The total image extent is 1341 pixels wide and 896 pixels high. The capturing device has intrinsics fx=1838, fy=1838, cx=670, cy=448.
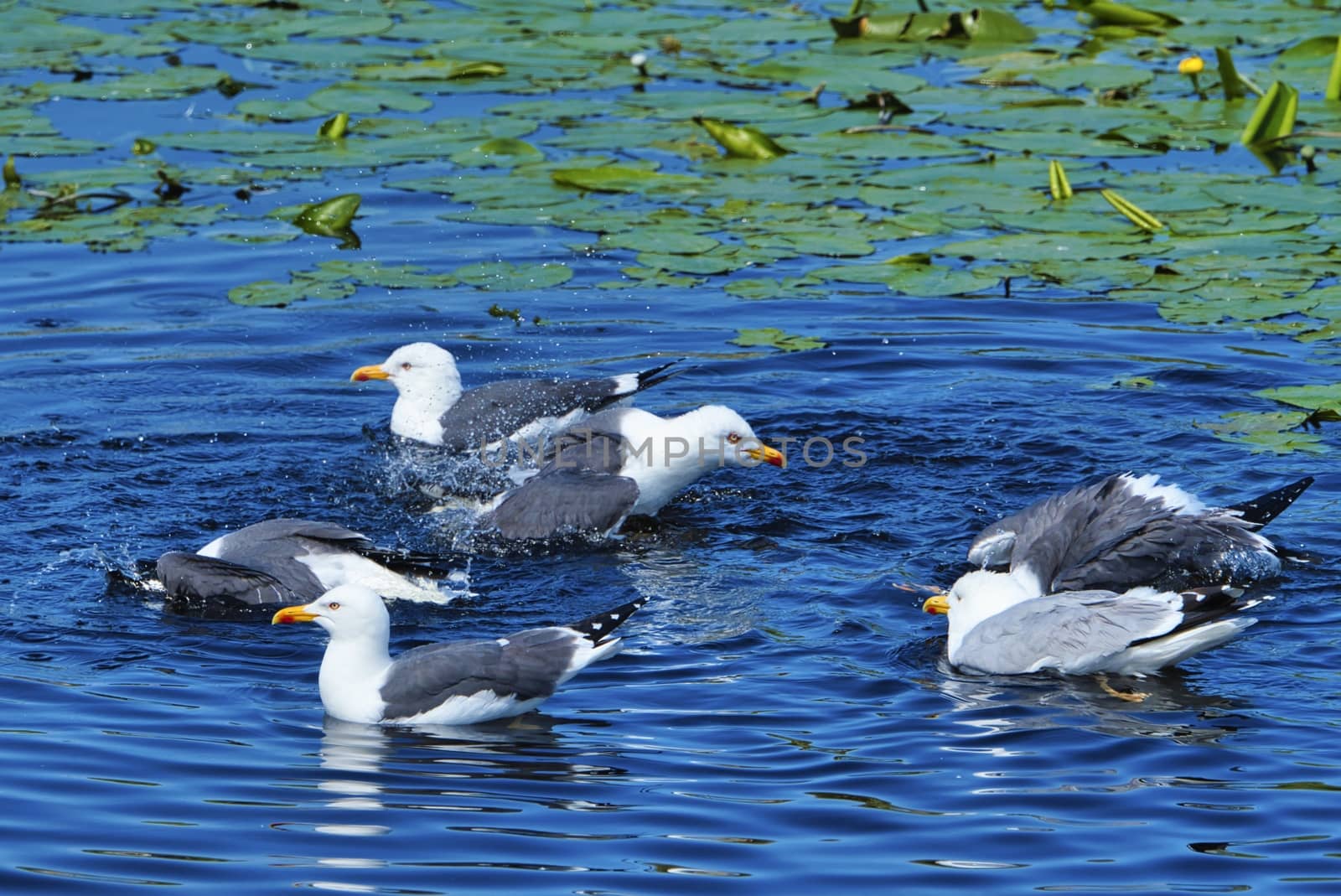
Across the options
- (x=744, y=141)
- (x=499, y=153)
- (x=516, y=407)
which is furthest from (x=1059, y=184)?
(x=516, y=407)

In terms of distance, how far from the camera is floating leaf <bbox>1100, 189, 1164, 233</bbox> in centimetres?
1137

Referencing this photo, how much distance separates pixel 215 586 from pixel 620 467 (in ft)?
7.50

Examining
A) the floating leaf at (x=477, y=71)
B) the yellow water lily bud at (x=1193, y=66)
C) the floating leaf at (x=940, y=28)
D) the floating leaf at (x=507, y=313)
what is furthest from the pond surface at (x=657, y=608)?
the floating leaf at (x=940, y=28)

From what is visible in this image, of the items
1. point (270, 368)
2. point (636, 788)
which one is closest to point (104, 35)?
point (270, 368)

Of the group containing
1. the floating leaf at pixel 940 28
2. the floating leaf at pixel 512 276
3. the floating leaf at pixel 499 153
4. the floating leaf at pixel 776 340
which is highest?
the floating leaf at pixel 940 28

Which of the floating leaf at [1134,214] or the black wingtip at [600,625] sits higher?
the floating leaf at [1134,214]

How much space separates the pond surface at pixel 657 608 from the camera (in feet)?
18.0

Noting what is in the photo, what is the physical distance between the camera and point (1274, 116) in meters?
12.6

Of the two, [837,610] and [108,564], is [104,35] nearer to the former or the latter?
[108,564]

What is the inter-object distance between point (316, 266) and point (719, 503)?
3836mm

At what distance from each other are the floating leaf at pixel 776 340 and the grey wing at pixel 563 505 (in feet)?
6.45

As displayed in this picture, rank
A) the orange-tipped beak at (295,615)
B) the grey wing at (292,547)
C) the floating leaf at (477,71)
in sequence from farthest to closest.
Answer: the floating leaf at (477,71)
the grey wing at (292,547)
the orange-tipped beak at (295,615)

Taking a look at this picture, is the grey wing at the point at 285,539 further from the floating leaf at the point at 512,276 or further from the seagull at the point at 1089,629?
the floating leaf at the point at 512,276

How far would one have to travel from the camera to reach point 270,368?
1053 cm
